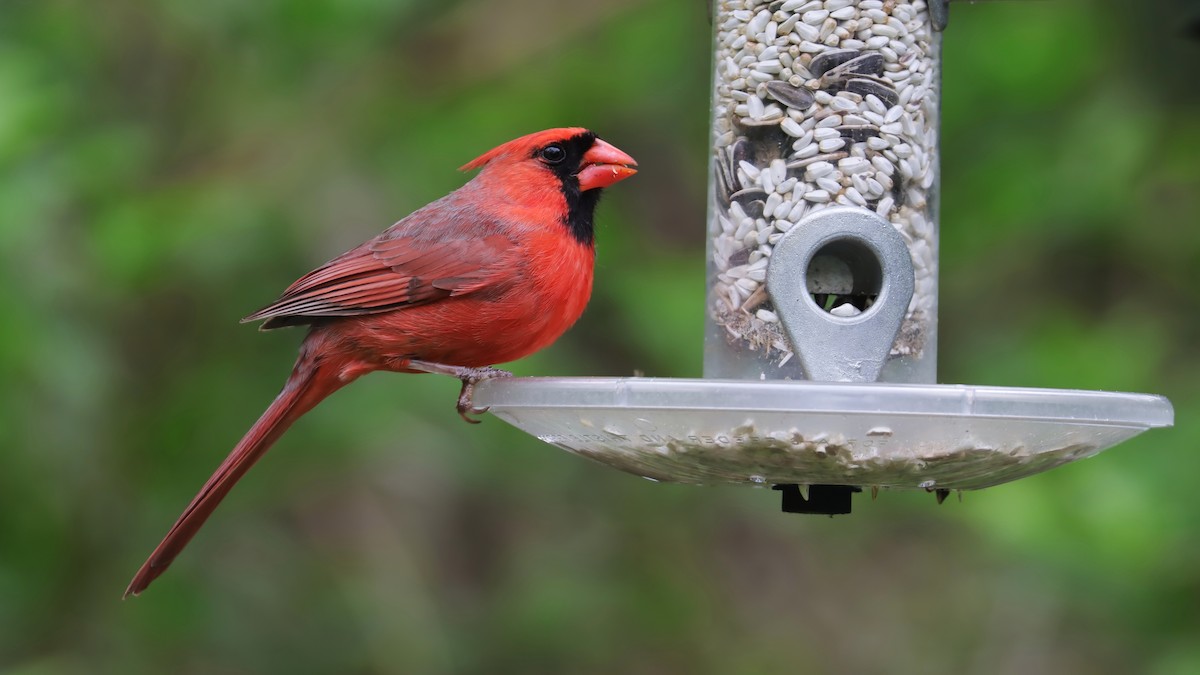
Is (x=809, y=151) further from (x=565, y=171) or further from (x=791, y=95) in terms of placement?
(x=565, y=171)

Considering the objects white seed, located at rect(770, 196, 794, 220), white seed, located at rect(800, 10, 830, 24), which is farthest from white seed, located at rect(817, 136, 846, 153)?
white seed, located at rect(800, 10, 830, 24)

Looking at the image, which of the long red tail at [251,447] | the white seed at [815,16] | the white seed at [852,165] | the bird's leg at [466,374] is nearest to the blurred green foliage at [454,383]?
the long red tail at [251,447]

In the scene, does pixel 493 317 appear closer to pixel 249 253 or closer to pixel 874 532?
pixel 249 253

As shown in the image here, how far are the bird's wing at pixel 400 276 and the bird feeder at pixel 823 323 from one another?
53 centimetres

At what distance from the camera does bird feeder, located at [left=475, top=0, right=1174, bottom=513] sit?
246 cm

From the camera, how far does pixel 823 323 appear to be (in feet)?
9.70

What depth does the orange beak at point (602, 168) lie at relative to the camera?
3732mm

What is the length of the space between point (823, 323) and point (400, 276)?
3.79 ft

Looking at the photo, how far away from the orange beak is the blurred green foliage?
957 millimetres

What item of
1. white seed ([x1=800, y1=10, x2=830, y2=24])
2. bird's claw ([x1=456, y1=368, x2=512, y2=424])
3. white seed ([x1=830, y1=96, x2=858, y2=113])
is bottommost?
→ bird's claw ([x1=456, y1=368, x2=512, y2=424])

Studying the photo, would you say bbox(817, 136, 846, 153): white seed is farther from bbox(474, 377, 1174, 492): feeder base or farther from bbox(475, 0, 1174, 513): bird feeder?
bbox(474, 377, 1174, 492): feeder base

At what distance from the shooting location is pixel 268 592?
497 cm

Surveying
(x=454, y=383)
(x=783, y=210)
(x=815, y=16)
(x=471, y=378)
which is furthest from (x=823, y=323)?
(x=454, y=383)

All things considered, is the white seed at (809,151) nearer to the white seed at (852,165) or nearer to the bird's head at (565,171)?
the white seed at (852,165)
